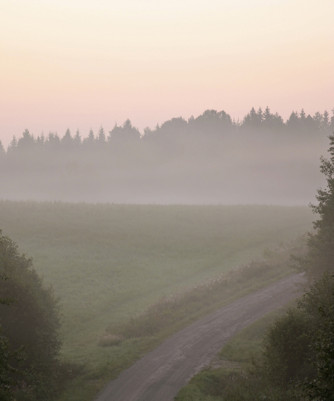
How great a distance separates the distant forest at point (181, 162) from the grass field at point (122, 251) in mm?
51635

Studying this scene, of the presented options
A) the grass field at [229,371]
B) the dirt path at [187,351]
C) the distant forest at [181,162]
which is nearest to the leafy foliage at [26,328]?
the dirt path at [187,351]

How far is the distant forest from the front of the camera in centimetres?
13262

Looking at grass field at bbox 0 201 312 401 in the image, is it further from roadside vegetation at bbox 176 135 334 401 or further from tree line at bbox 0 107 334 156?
tree line at bbox 0 107 334 156

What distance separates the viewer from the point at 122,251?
189 ft

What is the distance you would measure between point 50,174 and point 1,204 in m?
81.6

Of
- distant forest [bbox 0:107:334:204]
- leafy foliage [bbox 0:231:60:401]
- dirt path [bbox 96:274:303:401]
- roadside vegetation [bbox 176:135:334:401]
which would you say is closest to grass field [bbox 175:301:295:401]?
roadside vegetation [bbox 176:135:334:401]

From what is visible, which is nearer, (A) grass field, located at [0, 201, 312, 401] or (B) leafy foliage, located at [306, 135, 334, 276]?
(B) leafy foliage, located at [306, 135, 334, 276]

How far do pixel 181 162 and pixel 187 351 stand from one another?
121m

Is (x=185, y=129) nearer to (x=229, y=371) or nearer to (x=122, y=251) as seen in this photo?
(x=122, y=251)

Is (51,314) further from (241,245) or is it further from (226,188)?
(226,188)

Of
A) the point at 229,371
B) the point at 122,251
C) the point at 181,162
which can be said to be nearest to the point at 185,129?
the point at 181,162

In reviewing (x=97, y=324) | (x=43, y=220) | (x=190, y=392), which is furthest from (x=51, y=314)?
(x=43, y=220)

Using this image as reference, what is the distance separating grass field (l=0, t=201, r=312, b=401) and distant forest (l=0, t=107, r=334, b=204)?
51.6 m

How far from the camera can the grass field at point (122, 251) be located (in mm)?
35941
